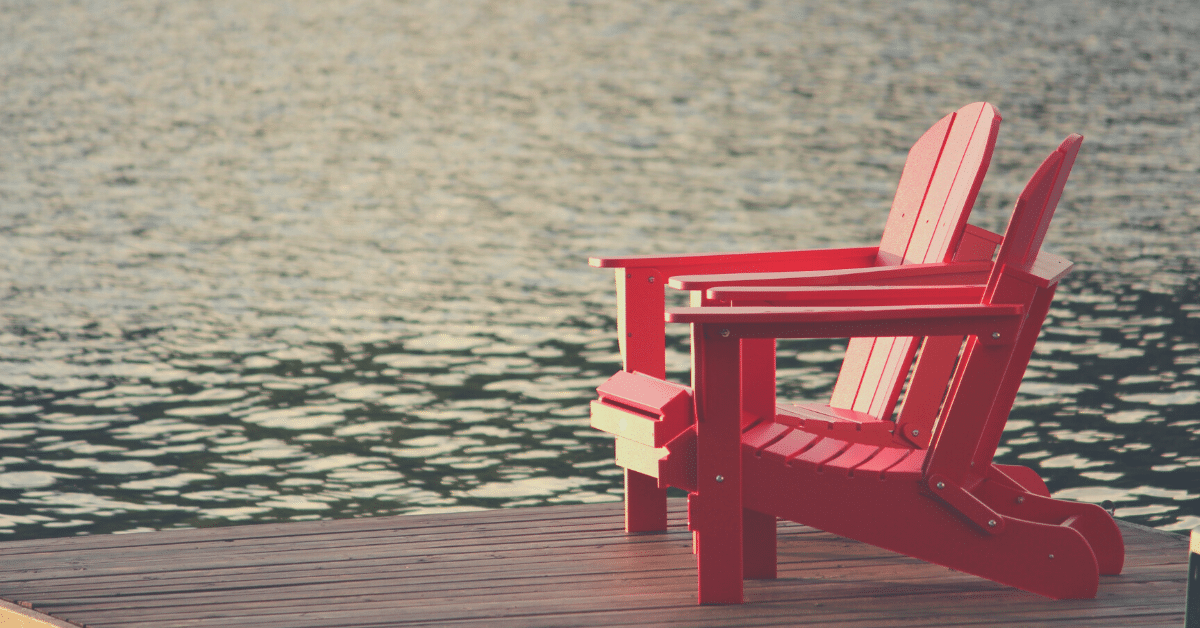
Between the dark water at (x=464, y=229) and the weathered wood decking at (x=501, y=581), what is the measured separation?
5.10ft

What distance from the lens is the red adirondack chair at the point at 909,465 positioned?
10.0 ft

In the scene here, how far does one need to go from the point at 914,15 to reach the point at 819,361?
21026mm

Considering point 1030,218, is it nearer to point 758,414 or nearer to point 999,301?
point 999,301

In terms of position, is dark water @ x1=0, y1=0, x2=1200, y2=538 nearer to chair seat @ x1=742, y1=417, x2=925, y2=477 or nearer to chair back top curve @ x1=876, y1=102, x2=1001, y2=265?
chair back top curve @ x1=876, y1=102, x2=1001, y2=265

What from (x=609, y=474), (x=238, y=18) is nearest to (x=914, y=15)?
(x=238, y=18)

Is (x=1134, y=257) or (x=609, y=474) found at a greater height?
(x=1134, y=257)

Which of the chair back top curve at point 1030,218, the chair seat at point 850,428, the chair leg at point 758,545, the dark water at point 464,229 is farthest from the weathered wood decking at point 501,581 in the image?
the dark water at point 464,229

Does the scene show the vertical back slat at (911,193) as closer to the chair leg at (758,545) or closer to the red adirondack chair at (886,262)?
the red adirondack chair at (886,262)

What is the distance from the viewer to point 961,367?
320 centimetres

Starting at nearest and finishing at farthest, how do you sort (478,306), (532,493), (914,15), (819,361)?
(532,493)
(819,361)
(478,306)
(914,15)

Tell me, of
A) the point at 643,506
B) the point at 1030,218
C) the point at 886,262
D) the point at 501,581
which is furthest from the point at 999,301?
the point at 501,581

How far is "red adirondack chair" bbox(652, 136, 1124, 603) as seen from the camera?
306 cm

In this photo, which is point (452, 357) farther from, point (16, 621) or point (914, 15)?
point (914, 15)

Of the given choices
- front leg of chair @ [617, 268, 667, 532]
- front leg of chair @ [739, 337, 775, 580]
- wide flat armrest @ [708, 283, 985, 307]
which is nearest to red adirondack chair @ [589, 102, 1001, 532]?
front leg of chair @ [617, 268, 667, 532]
